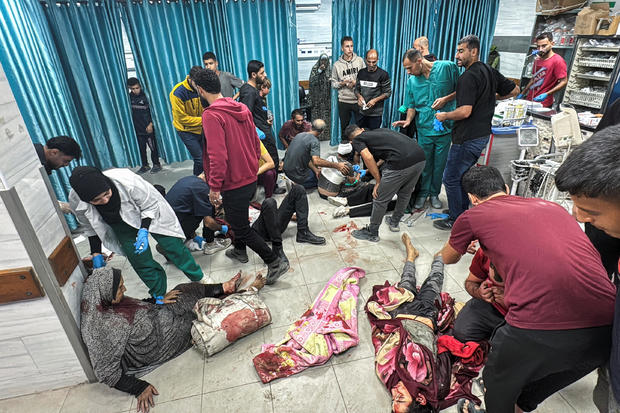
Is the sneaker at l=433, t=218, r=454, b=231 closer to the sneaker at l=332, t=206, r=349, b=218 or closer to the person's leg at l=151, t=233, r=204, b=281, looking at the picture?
the sneaker at l=332, t=206, r=349, b=218

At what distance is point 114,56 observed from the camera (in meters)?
3.96

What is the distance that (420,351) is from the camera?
1672 mm

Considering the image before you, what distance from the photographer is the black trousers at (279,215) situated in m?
2.63

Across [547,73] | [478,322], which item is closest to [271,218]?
[478,322]

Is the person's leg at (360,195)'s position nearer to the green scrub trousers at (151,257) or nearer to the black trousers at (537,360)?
the green scrub trousers at (151,257)

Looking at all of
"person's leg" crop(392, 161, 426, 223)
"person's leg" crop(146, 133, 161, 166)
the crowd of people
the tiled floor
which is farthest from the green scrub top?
"person's leg" crop(146, 133, 161, 166)

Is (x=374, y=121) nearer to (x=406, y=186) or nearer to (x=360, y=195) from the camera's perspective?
(x=360, y=195)

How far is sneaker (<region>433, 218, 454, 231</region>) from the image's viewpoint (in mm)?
3135

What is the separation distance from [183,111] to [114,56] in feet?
4.46

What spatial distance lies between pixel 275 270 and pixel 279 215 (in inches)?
22.3

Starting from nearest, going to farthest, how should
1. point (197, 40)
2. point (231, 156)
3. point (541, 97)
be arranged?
point (231, 156)
point (541, 97)
point (197, 40)

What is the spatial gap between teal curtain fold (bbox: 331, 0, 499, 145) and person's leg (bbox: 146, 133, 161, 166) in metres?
2.59

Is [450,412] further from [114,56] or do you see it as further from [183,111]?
[114,56]

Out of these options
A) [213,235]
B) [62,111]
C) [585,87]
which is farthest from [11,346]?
[585,87]
